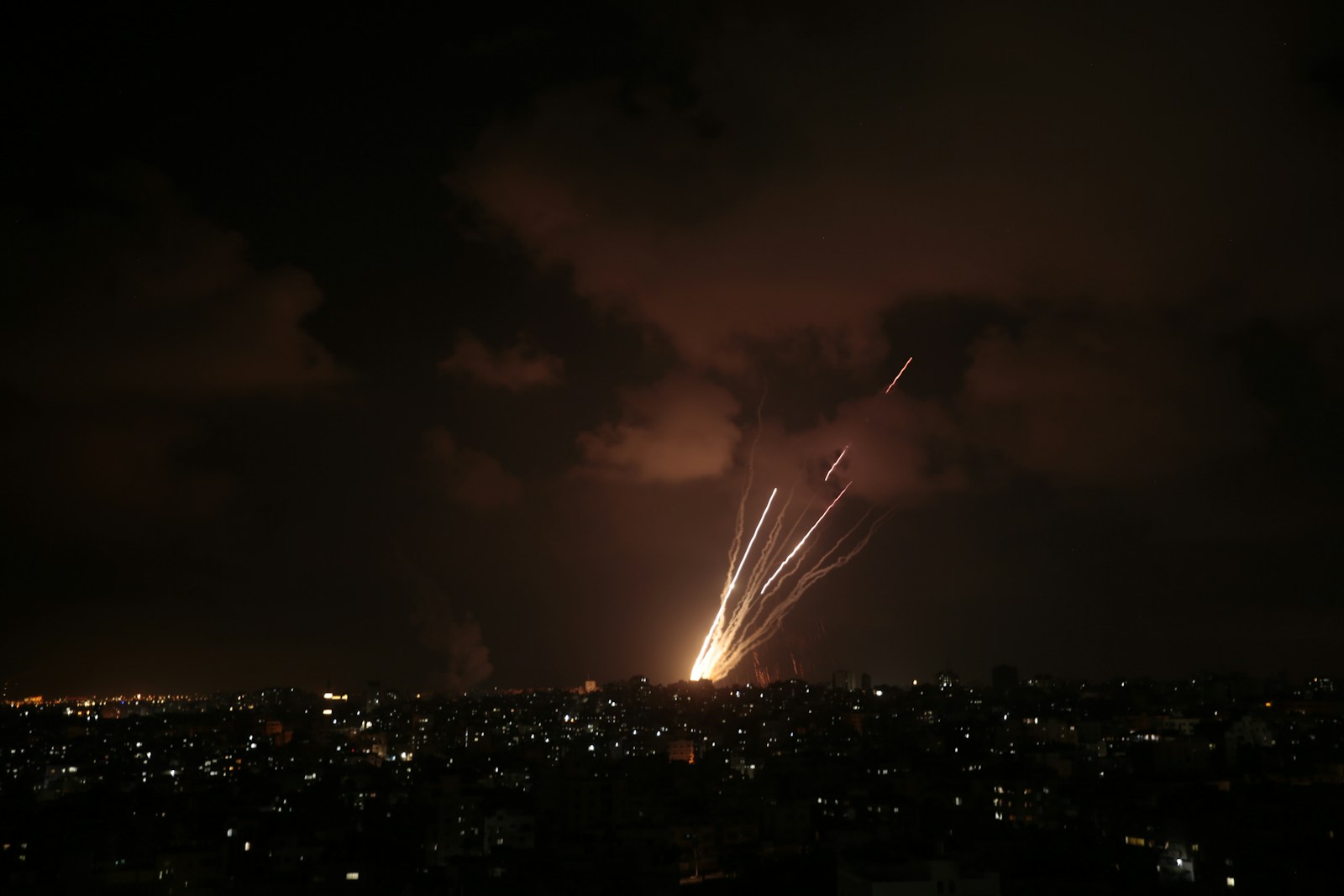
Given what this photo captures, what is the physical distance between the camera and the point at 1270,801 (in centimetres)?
2067

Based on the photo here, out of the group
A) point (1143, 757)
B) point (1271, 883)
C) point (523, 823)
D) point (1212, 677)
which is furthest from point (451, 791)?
point (1212, 677)

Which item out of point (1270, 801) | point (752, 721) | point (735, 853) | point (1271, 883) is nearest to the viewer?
point (1271, 883)

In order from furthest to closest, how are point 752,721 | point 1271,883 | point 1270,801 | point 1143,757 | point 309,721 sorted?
point 309,721, point 752,721, point 1143,757, point 1270,801, point 1271,883

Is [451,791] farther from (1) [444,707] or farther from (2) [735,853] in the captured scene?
(1) [444,707]

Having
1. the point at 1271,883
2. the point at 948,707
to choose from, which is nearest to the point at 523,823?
the point at 1271,883

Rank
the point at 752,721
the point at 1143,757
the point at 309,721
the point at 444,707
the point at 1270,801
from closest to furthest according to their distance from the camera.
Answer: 1. the point at 1270,801
2. the point at 1143,757
3. the point at 752,721
4. the point at 309,721
5. the point at 444,707

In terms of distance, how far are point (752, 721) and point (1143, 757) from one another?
49.1 feet

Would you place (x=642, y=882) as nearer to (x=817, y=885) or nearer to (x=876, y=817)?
(x=817, y=885)

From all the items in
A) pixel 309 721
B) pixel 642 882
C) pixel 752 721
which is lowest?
pixel 642 882

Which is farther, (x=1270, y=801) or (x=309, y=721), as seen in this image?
(x=309, y=721)

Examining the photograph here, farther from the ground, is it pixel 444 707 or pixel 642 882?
pixel 444 707

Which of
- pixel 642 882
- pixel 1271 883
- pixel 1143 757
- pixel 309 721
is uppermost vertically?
pixel 309 721

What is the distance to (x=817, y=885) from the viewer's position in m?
14.7

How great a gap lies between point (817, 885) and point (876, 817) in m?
7.33
